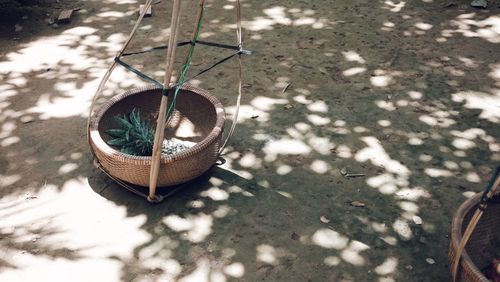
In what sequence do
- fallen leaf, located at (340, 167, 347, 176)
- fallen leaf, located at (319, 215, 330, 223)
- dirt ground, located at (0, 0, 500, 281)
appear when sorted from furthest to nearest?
fallen leaf, located at (340, 167, 347, 176) → fallen leaf, located at (319, 215, 330, 223) → dirt ground, located at (0, 0, 500, 281)

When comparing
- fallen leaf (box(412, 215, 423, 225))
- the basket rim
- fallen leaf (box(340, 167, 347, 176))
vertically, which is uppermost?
the basket rim

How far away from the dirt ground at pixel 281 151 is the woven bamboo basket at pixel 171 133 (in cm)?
27

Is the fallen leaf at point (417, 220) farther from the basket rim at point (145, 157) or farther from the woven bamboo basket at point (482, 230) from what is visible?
the basket rim at point (145, 157)

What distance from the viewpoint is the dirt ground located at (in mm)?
3102

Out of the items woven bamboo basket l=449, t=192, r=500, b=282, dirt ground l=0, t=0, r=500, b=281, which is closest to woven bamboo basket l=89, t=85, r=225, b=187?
dirt ground l=0, t=0, r=500, b=281

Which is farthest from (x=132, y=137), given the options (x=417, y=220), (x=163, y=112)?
(x=417, y=220)

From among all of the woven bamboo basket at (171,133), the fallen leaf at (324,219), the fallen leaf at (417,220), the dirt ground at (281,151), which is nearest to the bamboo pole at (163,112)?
the woven bamboo basket at (171,133)

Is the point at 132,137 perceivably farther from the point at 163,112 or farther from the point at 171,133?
the point at 163,112

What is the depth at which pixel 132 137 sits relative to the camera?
365 centimetres

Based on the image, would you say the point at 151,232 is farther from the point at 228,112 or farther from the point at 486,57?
the point at 486,57

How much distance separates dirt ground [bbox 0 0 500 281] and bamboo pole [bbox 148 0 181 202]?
1.02ft

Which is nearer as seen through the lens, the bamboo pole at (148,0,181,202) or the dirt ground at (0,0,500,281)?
the bamboo pole at (148,0,181,202)

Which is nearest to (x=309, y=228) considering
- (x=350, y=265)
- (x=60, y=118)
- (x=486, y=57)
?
(x=350, y=265)

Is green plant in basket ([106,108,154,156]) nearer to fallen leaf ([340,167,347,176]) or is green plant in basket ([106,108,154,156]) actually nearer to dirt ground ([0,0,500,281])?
dirt ground ([0,0,500,281])
